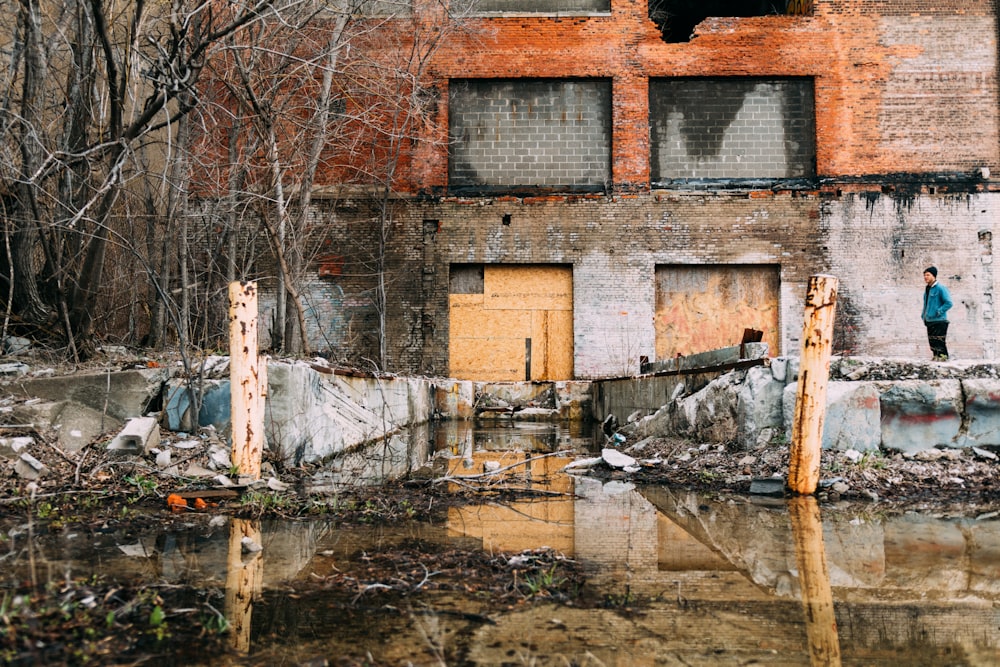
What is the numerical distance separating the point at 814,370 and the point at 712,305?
12.3 m

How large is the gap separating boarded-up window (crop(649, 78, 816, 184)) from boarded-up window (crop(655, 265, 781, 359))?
216cm

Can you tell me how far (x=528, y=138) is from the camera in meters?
17.5

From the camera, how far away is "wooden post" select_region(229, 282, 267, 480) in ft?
18.2

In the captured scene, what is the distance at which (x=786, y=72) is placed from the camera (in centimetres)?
1741

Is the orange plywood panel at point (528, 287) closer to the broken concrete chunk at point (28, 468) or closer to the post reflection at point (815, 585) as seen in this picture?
the post reflection at point (815, 585)

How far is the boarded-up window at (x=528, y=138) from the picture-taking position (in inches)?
691

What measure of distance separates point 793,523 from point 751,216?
44.8 feet

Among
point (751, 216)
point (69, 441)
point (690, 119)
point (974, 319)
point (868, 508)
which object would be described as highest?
point (690, 119)

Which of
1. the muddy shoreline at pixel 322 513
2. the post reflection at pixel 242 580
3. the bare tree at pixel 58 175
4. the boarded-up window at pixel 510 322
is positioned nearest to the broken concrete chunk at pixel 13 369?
the bare tree at pixel 58 175

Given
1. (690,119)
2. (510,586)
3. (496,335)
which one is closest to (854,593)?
(510,586)

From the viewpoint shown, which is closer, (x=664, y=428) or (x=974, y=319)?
(x=664, y=428)

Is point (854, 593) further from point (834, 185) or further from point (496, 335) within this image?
point (834, 185)

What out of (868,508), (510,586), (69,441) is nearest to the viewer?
(510,586)

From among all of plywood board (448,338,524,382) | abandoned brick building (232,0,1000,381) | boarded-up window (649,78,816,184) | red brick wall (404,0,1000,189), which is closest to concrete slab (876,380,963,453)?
abandoned brick building (232,0,1000,381)
